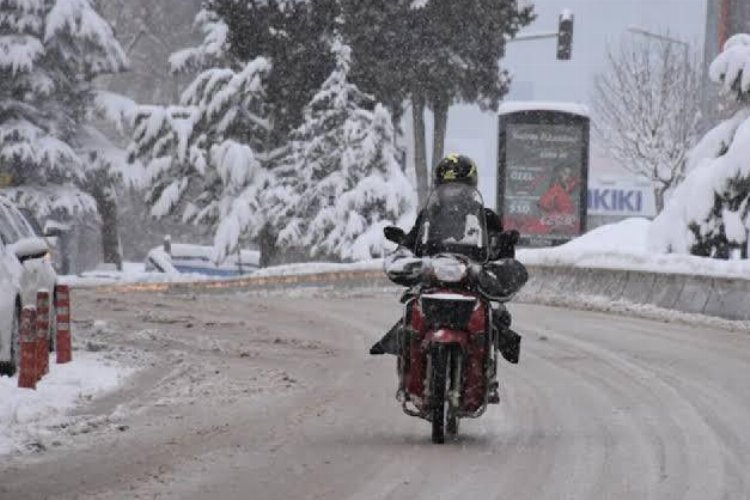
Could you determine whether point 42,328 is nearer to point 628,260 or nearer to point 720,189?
point 628,260

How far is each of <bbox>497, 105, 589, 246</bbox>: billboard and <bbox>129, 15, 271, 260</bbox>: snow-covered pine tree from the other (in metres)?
9.34

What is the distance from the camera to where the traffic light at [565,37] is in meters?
41.6

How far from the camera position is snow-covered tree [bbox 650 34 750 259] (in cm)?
2398

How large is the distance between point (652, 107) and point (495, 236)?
50266 millimetres

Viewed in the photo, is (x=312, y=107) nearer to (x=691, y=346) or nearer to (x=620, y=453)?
(x=691, y=346)

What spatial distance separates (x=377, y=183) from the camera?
40.2 meters

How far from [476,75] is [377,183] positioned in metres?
5.88

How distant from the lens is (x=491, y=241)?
33.4ft

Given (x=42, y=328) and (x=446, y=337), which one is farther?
(x=42, y=328)

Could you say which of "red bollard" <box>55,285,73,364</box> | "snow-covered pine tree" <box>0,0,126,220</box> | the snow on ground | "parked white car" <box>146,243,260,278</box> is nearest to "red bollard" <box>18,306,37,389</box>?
"red bollard" <box>55,285,73,364</box>

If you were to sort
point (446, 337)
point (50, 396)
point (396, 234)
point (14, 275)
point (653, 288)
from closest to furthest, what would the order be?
1. point (446, 337)
2. point (396, 234)
3. point (50, 396)
4. point (14, 275)
5. point (653, 288)

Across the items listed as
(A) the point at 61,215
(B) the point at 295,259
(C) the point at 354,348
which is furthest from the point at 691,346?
(A) the point at 61,215

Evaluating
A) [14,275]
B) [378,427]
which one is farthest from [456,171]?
[14,275]

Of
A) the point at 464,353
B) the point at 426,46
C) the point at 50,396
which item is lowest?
the point at 50,396
